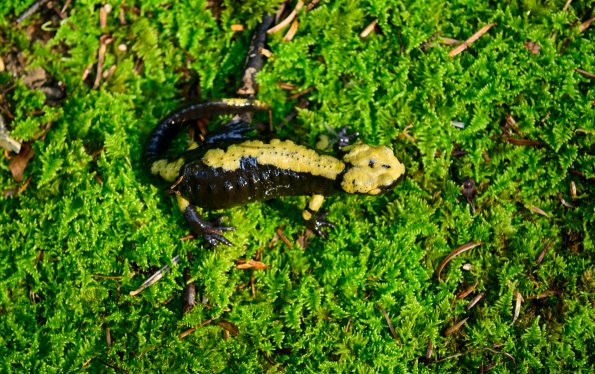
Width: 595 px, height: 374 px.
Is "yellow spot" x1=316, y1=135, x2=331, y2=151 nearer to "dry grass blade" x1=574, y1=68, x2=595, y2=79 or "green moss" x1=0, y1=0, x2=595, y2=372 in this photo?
"green moss" x1=0, y1=0, x2=595, y2=372

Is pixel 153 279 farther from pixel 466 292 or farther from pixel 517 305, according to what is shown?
pixel 517 305

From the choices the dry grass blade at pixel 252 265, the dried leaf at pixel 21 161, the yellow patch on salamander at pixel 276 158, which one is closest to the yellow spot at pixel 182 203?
the yellow patch on salamander at pixel 276 158

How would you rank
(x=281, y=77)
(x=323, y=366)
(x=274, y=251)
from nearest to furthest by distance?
(x=323, y=366) → (x=274, y=251) → (x=281, y=77)

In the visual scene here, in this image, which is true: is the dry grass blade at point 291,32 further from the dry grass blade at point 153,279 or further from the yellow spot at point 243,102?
the dry grass blade at point 153,279

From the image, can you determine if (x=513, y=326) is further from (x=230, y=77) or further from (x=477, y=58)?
(x=230, y=77)

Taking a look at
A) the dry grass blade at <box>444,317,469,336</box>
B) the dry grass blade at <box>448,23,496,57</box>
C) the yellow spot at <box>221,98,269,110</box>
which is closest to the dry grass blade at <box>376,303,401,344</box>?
the dry grass blade at <box>444,317,469,336</box>

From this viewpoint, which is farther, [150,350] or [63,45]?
[63,45]

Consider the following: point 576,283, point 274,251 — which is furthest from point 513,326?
point 274,251
